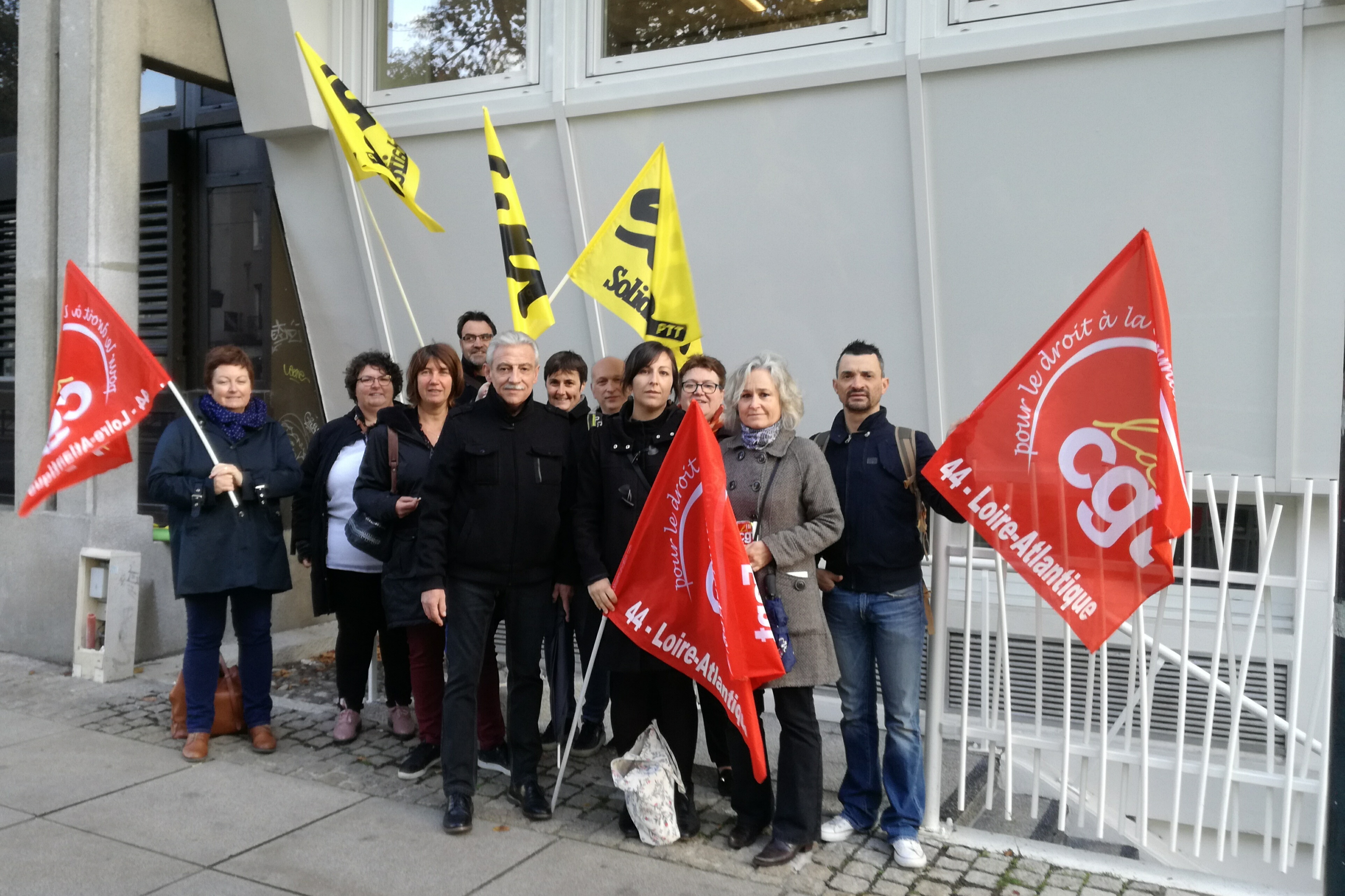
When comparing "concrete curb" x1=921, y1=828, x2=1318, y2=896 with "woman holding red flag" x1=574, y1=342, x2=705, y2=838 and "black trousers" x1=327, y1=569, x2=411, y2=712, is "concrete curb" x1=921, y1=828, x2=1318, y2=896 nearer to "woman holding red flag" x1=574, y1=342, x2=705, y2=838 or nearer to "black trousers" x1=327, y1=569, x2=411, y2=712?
"woman holding red flag" x1=574, y1=342, x2=705, y2=838

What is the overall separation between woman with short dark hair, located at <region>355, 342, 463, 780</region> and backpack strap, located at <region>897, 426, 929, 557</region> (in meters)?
2.13

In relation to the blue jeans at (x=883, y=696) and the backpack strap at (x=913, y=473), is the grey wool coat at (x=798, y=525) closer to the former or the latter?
the blue jeans at (x=883, y=696)

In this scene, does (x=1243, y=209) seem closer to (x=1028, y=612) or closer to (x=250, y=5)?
(x=1028, y=612)

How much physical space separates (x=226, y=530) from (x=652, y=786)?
2.50 m

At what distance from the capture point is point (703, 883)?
13.5 ft

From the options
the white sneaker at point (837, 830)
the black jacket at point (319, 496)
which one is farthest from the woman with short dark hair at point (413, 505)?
the white sneaker at point (837, 830)

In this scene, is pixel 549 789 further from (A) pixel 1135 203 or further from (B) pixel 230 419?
(A) pixel 1135 203

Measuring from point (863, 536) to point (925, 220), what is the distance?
2.41 m

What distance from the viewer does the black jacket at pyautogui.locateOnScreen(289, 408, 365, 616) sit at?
5641 mm

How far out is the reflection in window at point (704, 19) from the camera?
6250 millimetres

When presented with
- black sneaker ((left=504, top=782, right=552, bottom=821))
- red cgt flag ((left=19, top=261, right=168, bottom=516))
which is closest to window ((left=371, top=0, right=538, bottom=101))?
red cgt flag ((left=19, top=261, right=168, bottom=516))

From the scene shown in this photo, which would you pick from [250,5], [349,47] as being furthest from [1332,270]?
[250,5]

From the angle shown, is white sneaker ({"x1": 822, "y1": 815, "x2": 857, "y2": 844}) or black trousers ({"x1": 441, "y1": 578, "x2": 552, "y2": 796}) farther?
black trousers ({"x1": 441, "y1": 578, "x2": 552, "y2": 796})

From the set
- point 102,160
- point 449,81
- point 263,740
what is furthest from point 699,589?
point 102,160
